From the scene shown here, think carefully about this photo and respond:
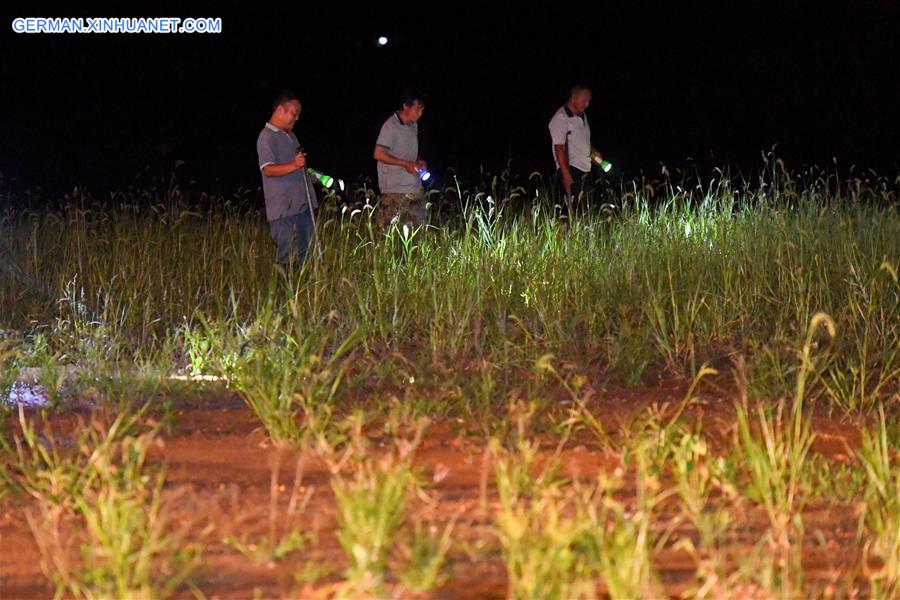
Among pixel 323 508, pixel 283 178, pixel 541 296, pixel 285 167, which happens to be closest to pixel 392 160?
pixel 283 178

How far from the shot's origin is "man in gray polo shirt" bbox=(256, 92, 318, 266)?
827 cm

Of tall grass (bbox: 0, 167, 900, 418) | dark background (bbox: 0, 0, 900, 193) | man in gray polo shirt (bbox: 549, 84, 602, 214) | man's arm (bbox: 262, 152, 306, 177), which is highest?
dark background (bbox: 0, 0, 900, 193)

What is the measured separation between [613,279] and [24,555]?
4.00 meters

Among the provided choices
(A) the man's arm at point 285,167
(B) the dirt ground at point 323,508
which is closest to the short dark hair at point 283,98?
(A) the man's arm at point 285,167

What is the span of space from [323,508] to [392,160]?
5.61 m

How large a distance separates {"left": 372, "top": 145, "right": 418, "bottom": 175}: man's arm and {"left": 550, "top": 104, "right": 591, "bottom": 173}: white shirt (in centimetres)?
138

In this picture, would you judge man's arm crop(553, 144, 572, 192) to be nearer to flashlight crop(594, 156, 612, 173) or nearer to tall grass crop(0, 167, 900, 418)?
flashlight crop(594, 156, 612, 173)

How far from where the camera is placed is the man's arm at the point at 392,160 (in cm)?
910

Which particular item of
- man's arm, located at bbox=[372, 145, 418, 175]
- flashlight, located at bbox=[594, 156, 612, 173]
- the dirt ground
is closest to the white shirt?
flashlight, located at bbox=[594, 156, 612, 173]

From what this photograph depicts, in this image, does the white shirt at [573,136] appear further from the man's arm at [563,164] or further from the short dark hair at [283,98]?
the short dark hair at [283,98]

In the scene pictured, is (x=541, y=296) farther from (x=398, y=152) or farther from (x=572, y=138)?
(x=572, y=138)

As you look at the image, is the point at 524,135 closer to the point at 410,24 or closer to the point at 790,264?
the point at 410,24

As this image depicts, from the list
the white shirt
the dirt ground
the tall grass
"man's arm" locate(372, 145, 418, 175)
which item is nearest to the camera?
the dirt ground

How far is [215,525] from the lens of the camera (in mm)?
3684
